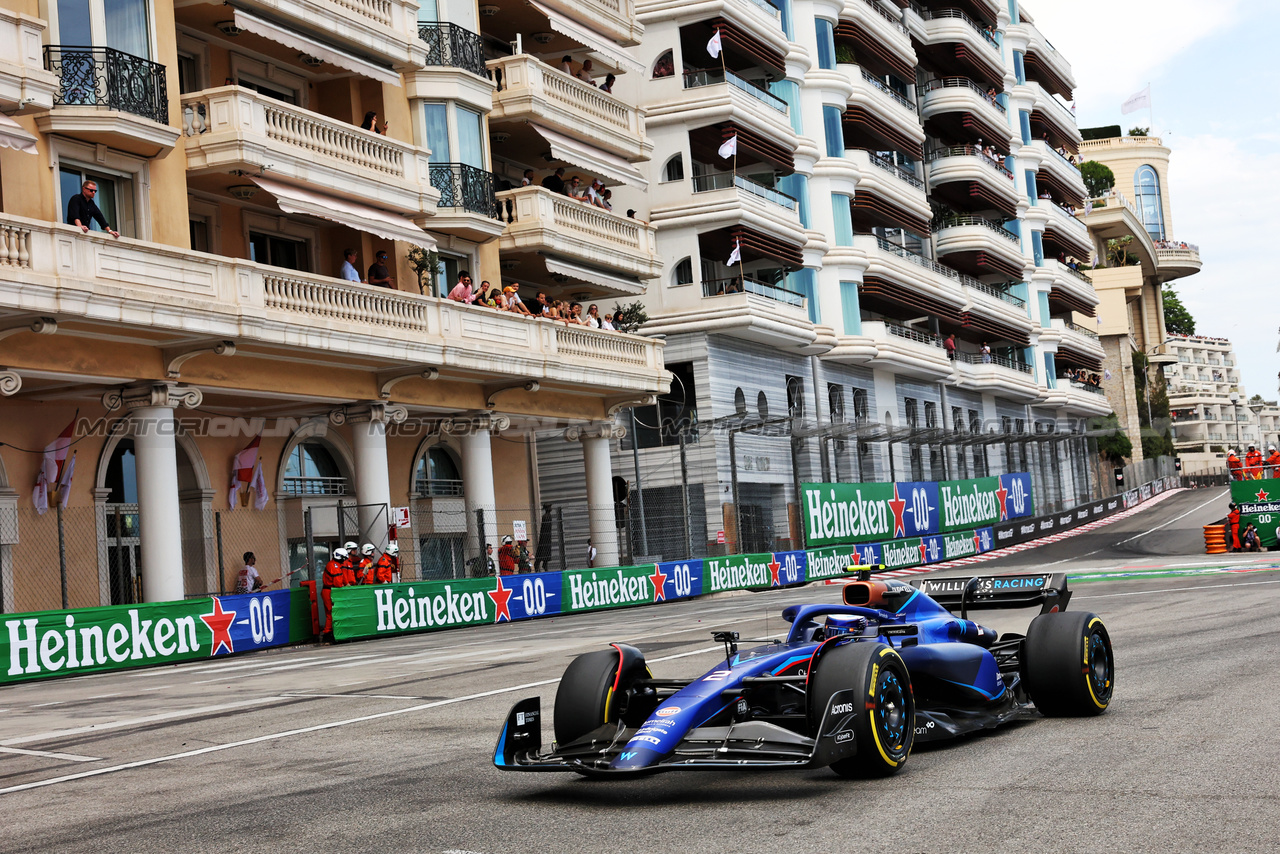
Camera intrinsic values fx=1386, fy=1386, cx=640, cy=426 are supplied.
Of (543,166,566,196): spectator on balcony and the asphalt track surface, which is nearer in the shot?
the asphalt track surface

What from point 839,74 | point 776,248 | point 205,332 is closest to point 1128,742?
point 205,332

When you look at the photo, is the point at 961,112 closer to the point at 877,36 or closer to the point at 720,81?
the point at 877,36

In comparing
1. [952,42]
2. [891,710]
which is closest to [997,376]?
[952,42]

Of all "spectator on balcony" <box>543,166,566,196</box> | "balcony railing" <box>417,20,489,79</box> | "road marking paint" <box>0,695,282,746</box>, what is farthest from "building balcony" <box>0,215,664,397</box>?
"road marking paint" <box>0,695,282,746</box>

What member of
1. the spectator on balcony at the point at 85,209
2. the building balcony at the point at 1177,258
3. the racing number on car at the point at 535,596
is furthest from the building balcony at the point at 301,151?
the building balcony at the point at 1177,258

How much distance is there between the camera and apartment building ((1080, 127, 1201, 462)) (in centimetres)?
9375

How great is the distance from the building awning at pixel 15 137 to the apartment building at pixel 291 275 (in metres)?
0.05

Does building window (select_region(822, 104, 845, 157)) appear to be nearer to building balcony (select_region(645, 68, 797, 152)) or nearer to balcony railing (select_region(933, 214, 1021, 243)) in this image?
building balcony (select_region(645, 68, 797, 152))

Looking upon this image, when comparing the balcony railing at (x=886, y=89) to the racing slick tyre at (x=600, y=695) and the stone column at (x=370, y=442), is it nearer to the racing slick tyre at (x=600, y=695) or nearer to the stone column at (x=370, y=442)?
the stone column at (x=370, y=442)

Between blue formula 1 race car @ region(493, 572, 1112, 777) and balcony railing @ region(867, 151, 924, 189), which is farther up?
balcony railing @ region(867, 151, 924, 189)

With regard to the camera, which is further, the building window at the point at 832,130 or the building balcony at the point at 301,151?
the building window at the point at 832,130

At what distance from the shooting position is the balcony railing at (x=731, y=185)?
4119 cm

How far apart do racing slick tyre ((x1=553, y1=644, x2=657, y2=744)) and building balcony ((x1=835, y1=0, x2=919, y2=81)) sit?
44851 millimetres

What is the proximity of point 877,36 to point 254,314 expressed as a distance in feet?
118
